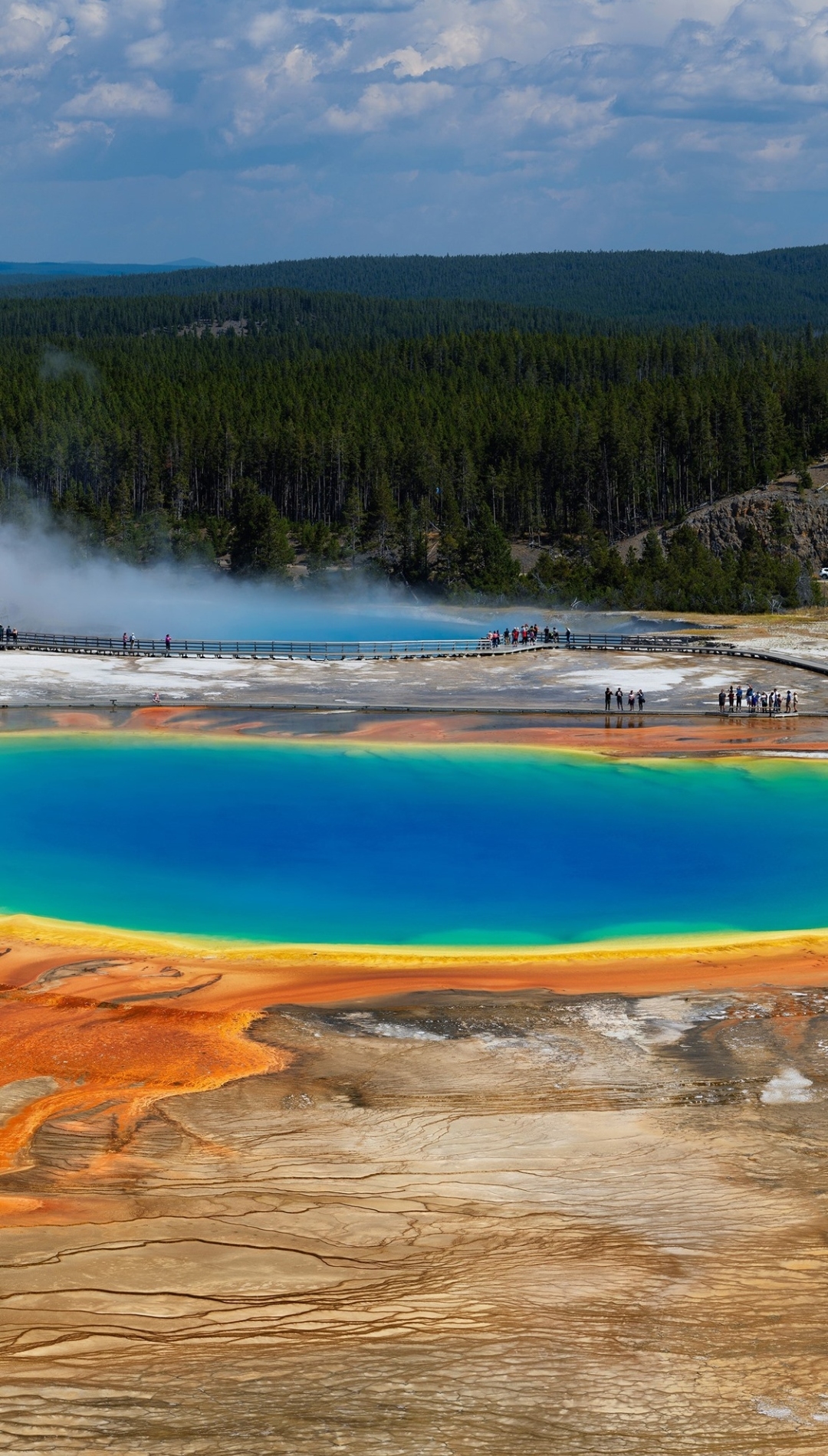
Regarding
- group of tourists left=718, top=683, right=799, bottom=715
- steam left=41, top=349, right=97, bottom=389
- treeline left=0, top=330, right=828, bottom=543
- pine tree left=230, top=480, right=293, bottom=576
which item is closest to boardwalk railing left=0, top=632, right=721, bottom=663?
group of tourists left=718, top=683, right=799, bottom=715

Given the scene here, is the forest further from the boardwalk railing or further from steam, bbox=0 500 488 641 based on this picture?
the boardwalk railing

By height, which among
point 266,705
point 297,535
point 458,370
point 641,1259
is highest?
point 458,370

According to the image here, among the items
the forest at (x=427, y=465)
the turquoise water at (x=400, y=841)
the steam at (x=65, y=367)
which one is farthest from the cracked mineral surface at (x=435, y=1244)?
the steam at (x=65, y=367)

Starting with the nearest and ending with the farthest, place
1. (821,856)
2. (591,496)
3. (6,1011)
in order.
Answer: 1. (6,1011)
2. (821,856)
3. (591,496)

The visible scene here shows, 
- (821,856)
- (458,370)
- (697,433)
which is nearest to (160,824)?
(821,856)

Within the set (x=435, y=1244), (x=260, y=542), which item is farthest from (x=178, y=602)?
(x=435, y=1244)

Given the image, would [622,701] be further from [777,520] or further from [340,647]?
[777,520]

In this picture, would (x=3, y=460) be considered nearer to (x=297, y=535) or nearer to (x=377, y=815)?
(x=297, y=535)
